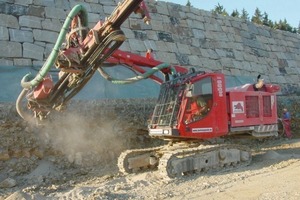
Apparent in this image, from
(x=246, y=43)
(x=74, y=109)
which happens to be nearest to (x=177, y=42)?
(x=246, y=43)

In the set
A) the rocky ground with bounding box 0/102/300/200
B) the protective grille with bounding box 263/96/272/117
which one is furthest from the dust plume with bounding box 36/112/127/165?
the protective grille with bounding box 263/96/272/117

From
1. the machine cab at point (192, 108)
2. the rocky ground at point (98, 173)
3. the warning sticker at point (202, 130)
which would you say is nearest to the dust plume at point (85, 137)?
the rocky ground at point (98, 173)

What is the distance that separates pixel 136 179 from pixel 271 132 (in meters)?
3.93

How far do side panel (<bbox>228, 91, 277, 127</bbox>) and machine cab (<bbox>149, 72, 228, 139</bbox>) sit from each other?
40 cm

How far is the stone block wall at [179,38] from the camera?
434 inches

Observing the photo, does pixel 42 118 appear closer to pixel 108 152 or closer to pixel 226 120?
pixel 108 152

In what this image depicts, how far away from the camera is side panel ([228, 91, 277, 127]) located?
862 centimetres

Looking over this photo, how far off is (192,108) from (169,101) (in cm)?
51

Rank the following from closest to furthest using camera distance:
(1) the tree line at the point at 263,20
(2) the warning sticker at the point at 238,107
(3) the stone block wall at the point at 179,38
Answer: (2) the warning sticker at the point at 238,107 → (3) the stone block wall at the point at 179,38 → (1) the tree line at the point at 263,20

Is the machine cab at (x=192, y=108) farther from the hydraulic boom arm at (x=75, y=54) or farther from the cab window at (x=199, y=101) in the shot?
the hydraulic boom arm at (x=75, y=54)

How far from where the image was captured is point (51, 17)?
11953mm

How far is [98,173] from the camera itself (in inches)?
351

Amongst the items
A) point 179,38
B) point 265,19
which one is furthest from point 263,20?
point 179,38

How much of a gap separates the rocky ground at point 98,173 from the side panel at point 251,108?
0.99 m
